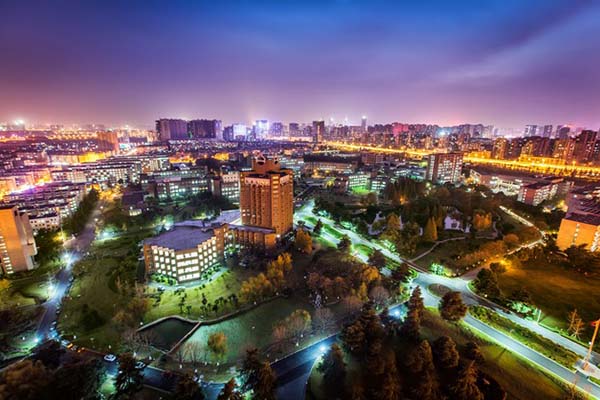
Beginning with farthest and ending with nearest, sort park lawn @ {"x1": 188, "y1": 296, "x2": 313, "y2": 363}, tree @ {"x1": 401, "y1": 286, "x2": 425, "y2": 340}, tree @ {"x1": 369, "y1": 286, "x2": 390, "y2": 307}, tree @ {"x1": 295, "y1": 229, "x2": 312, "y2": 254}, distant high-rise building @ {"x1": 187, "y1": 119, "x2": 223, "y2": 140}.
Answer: distant high-rise building @ {"x1": 187, "y1": 119, "x2": 223, "y2": 140}
tree @ {"x1": 295, "y1": 229, "x2": 312, "y2": 254}
tree @ {"x1": 369, "y1": 286, "x2": 390, "y2": 307}
park lawn @ {"x1": 188, "y1": 296, "x2": 313, "y2": 363}
tree @ {"x1": 401, "y1": 286, "x2": 425, "y2": 340}

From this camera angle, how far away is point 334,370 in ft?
57.5

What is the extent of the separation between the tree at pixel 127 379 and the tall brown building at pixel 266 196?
21.5 metres

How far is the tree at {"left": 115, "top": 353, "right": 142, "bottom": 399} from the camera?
631 inches

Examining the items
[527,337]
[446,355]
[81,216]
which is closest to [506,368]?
[527,337]

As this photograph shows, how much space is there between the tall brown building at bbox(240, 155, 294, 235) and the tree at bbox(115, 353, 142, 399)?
21.5m

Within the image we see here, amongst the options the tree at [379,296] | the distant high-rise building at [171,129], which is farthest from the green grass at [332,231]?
the distant high-rise building at [171,129]

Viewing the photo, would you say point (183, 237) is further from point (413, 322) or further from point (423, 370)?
point (423, 370)

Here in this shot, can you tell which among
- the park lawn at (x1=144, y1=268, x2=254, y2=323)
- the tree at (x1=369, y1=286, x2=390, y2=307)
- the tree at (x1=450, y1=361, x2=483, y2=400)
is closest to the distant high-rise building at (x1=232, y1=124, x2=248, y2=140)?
the park lawn at (x1=144, y1=268, x2=254, y2=323)

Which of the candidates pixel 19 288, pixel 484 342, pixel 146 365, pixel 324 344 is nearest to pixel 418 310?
pixel 484 342

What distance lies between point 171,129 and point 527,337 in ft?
496

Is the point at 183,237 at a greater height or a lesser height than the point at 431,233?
greater

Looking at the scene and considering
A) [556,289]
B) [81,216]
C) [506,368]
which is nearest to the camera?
[506,368]

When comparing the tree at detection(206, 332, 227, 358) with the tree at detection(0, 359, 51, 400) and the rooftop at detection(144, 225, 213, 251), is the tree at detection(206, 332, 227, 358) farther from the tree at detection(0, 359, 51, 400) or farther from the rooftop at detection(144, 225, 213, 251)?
the rooftop at detection(144, 225, 213, 251)

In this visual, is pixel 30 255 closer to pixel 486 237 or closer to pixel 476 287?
pixel 476 287
